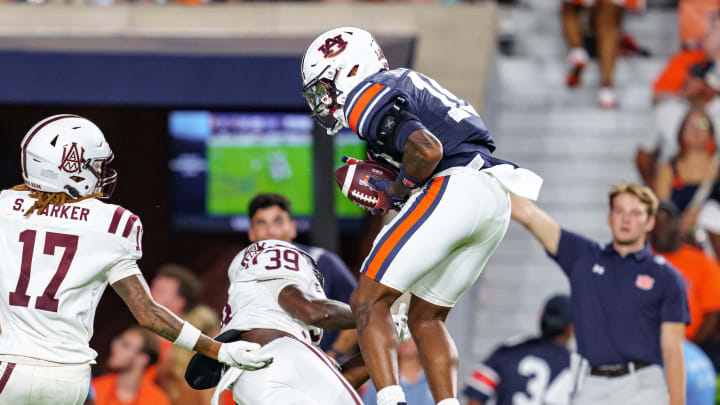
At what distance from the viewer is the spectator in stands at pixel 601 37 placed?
9297mm

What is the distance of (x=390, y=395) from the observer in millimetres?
3881

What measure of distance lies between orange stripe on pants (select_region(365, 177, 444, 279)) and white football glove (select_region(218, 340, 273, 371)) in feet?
1.71

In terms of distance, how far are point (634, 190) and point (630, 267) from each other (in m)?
0.40

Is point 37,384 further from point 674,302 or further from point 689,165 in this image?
point 689,165

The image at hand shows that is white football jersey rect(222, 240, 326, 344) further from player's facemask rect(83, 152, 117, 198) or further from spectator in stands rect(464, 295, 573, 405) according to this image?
spectator in stands rect(464, 295, 573, 405)

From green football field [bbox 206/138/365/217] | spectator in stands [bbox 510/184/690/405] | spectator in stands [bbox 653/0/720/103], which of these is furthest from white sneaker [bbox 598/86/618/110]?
spectator in stands [bbox 510/184/690/405]

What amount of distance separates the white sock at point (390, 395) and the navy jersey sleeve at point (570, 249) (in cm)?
206

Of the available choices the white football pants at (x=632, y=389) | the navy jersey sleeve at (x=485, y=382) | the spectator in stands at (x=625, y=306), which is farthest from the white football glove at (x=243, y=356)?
the navy jersey sleeve at (x=485, y=382)

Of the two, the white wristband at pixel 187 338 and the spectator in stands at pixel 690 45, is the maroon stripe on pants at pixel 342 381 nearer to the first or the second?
the white wristband at pixel 187 338

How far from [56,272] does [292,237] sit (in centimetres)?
173

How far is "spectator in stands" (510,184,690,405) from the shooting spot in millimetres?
5457

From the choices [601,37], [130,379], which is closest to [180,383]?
[130,379]

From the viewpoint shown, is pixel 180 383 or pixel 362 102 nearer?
pixel 362 102

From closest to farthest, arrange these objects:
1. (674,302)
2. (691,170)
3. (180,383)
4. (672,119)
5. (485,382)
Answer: (674,302) < (485,382) < (180,383) < (691,170) < (672,119)
